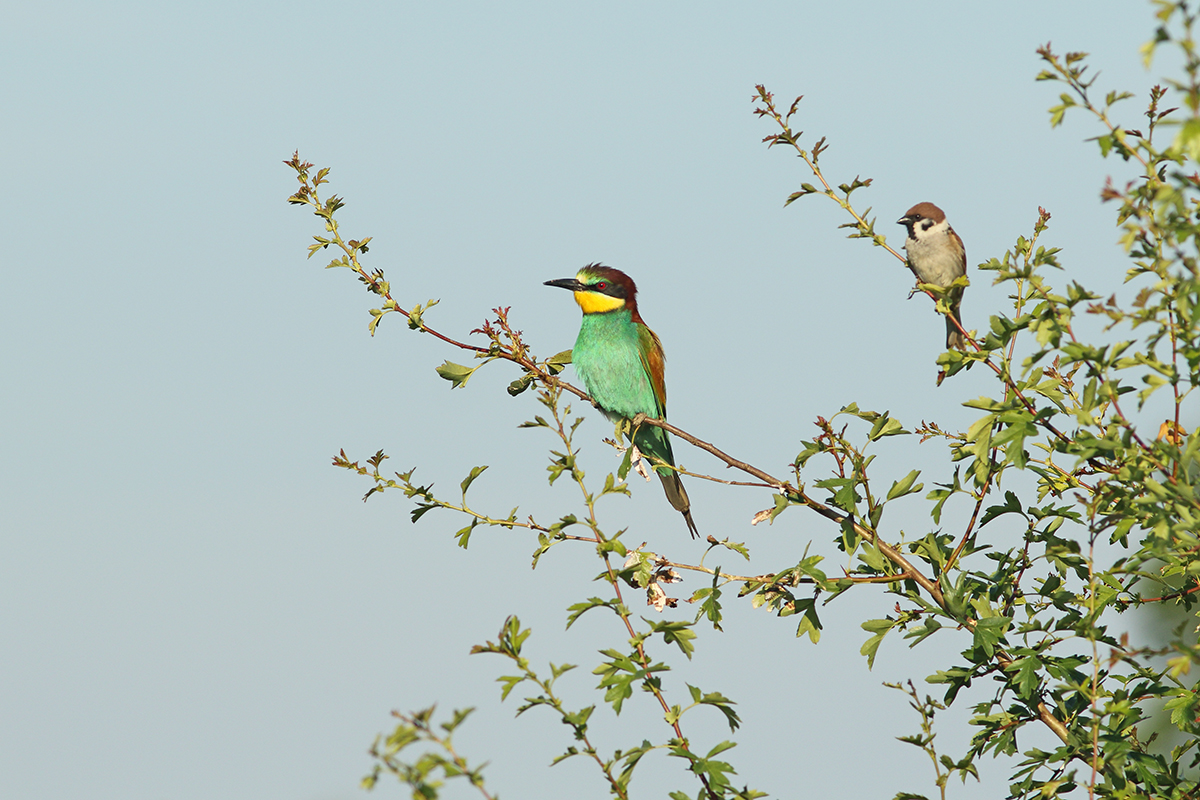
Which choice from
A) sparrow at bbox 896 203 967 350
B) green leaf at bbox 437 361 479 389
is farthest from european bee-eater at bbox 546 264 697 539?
green leaf at bbox 437 361 479 389

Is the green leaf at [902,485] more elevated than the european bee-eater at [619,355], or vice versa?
the european bee-eater at [619,355]

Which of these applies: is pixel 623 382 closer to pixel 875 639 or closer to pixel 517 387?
pixel 517 387

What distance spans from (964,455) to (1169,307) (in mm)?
1199

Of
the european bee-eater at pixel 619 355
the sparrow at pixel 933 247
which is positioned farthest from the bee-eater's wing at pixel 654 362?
the sparrow at pixel 933 247

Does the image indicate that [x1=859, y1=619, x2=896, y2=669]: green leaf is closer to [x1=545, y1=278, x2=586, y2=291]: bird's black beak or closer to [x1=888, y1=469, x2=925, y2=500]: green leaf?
[x1=888, y1=469, x2=925, y2=500]: green leaf

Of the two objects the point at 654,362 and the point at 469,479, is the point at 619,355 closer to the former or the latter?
the point at 654,362

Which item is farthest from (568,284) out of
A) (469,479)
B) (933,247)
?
(469,479)

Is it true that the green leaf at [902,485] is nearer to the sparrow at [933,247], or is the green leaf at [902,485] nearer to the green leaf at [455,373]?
the green leaf at [455,373]

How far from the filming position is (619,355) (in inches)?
283

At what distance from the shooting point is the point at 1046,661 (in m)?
3.35

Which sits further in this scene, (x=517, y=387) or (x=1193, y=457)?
(x=517, y=387)

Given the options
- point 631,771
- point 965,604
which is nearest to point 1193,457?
point 965,604

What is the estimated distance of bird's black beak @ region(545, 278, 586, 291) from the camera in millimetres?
7254

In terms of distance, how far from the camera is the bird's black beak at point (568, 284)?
7254mm
